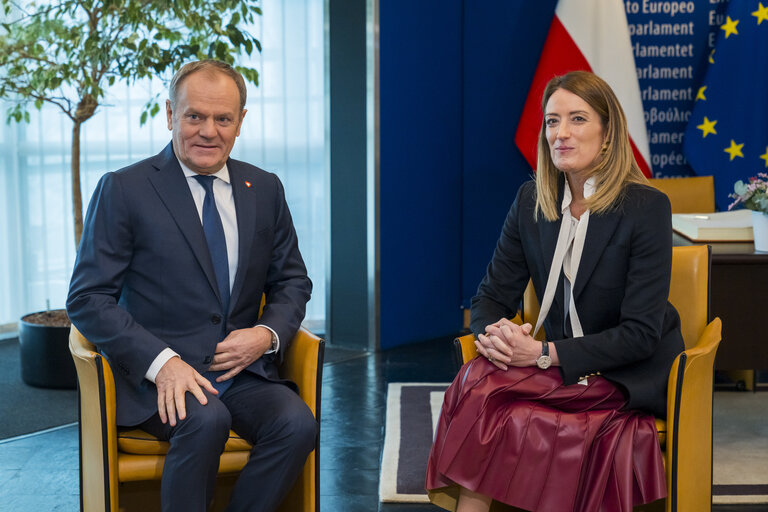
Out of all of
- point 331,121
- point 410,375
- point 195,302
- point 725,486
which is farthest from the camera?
point 331,121

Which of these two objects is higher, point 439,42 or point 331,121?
point 439,42

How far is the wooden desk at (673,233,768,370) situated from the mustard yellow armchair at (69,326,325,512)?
1.60 metres

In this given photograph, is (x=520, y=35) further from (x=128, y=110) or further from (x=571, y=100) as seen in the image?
(x=571, y=100)

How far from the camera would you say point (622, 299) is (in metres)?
2.46

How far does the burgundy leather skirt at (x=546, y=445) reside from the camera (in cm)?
220

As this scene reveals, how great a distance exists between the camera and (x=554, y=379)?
7.75 ft

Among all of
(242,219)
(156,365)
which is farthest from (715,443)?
(156,365)

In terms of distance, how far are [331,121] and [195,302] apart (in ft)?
10.00

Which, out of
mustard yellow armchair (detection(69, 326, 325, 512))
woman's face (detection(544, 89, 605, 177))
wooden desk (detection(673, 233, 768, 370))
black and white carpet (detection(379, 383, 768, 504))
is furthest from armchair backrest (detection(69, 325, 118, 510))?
wooden desk (detection(673, 233, 768, 370))

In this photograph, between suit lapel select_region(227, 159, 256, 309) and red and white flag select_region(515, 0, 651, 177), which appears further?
red and white flag select_region(515, 0, 651, 177)

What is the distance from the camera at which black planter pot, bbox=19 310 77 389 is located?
4.40 meters

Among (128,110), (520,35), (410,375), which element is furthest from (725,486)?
(128,110)

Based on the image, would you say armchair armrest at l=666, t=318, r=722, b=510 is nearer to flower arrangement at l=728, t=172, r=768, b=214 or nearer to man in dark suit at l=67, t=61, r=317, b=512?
man in dark suit at l=67, t=61, r=317, b=512

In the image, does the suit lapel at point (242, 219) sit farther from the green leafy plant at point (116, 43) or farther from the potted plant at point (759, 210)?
the potted plant at point (759, 210)
